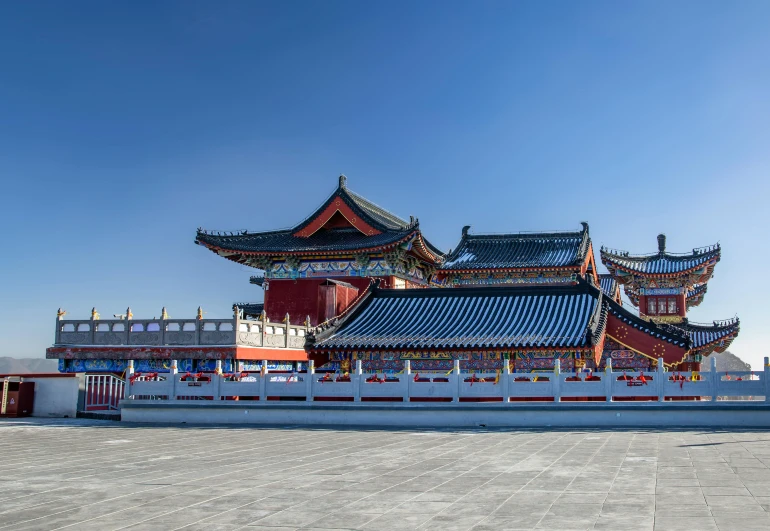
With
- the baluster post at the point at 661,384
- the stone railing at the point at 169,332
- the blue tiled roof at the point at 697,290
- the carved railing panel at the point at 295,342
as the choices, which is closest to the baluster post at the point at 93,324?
the stone railing at the point at 169,332

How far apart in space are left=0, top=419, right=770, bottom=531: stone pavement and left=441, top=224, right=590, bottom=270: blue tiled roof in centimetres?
2633

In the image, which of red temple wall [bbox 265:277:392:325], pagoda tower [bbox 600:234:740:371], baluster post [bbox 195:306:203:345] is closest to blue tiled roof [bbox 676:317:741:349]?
pagoda tower [bbox 600:234:740:371]

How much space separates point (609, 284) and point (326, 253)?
27.9 metres

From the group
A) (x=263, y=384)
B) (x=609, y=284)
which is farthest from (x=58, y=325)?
(x=609, y=284)

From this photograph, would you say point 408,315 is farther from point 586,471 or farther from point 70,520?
point 70,520

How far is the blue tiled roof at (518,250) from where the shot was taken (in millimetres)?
42625

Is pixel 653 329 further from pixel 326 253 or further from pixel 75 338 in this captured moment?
pixel 75 338

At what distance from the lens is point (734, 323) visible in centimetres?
3884

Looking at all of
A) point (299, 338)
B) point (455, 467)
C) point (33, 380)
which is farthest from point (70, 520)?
point (299, 338)

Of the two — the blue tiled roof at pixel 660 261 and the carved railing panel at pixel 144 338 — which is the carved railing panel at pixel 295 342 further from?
the blue tiled roof at pixel 660 261

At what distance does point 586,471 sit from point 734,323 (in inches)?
1244

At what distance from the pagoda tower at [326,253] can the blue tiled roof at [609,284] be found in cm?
1945

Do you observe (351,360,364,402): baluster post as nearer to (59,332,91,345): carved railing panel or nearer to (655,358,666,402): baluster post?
(655,358,666,402): baluster post

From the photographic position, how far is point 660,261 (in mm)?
52594
